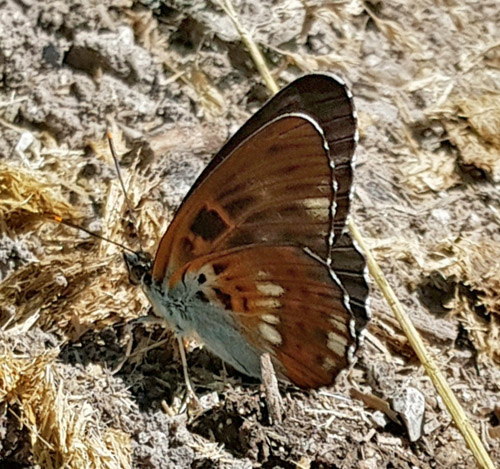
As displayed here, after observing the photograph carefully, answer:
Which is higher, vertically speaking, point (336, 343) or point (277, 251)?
point (277, 251)

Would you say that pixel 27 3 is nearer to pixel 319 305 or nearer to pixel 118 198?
pixel 118 198

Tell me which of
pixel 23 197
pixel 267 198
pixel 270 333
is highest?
pixel 267 198

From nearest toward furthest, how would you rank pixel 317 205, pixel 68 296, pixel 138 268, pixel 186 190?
pixel 317 205
pixel 138 268
pixel 68 296
pixel 186 190

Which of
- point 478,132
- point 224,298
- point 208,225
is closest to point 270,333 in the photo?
point 224,298

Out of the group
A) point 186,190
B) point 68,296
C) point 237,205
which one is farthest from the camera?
point 186,190

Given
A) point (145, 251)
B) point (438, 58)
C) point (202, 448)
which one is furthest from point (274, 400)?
point (438, 58)

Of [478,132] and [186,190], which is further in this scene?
[478,132]

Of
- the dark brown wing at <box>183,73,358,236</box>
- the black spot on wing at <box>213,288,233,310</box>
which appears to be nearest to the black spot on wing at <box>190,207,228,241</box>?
the dark brown wing at <box>183,73,358,236</box>

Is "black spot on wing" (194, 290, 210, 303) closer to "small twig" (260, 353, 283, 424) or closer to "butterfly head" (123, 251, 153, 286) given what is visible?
"butterfly head" (123, 251, 153, 286)

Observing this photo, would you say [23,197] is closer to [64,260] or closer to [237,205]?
[64,260]
